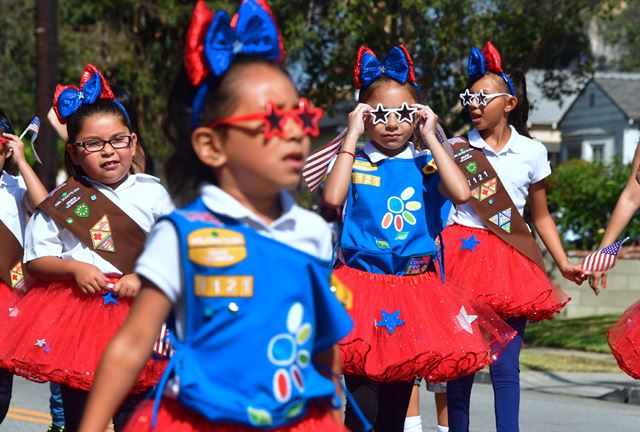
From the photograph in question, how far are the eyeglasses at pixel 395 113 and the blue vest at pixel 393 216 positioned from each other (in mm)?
226

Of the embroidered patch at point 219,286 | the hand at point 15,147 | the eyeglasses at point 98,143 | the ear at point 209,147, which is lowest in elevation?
the hand at point 15,147

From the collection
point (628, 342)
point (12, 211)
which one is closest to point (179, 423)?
point (628, 342)

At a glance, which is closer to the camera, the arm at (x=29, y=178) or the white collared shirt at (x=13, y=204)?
the arm at (x=29, y=178)

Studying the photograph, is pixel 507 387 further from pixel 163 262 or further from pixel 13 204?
pixel 163 262

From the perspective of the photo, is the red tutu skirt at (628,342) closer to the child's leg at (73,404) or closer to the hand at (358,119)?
Result: the hand at (358,119)

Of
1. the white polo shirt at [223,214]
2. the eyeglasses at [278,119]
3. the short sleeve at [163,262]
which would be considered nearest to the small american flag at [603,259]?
the white polo shirt at [223,214]

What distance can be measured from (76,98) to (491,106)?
2437 millimetres

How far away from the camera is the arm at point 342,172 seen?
228 inches

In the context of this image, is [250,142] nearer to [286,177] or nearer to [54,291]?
[286,177]

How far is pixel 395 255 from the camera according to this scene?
5941 mm

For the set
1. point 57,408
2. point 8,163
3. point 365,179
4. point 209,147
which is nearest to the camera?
point 209,147

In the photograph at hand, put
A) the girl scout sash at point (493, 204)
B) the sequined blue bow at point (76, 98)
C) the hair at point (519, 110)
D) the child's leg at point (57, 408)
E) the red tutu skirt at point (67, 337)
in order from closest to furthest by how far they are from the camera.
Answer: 1. the red tutu skirt at point (67, 337)
2. the sequined blue bow at point (76, 98)
3. the girl scout sash at point (493, 204)
4. the hair at point (519, 110)
5. the child's leg at point (57, 408)

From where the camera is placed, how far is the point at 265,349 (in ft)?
11.4

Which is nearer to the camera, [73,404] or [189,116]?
[189,116]
